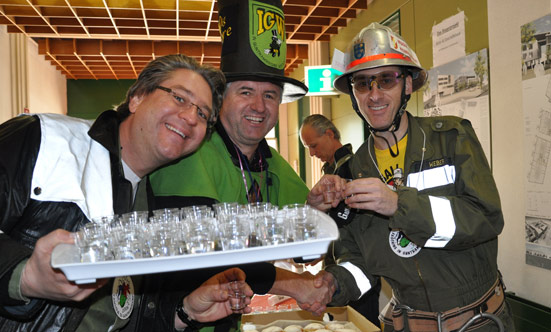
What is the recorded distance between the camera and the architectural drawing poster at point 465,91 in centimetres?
402

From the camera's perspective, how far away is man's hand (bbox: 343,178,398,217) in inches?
→ 78.2

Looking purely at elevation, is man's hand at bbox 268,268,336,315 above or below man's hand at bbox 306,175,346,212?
below

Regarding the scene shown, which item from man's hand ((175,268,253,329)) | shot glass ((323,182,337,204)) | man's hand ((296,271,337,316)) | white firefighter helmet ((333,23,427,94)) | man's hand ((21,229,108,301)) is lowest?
man's hand ((296,271,337,316))

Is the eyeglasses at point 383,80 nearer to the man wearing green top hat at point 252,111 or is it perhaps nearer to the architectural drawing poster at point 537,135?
the man wearing green top hat at point 252,111

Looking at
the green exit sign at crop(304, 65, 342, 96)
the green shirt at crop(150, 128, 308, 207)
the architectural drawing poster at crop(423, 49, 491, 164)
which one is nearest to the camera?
the green shirt at crop(150, 128, 308, 207)

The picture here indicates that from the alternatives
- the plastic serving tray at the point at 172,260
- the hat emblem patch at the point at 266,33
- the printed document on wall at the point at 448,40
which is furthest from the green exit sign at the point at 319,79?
the plastic serving tray at the point at 172,260

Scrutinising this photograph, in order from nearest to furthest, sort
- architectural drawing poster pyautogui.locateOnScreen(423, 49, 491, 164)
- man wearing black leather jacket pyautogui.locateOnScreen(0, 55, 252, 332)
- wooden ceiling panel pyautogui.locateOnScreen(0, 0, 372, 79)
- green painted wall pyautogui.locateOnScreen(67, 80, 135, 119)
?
man wearing black leather jacket pyautogui.locateOnScreen(0, 55, 252, 332)
architectural drawing poster pyautogui.locateOnScreen(423, 49, 491, 164)
wooden ceiling panel pyautogui.locateOnScreen(0, 0, 372, 79)
green painted wall pyautogui.locateOnScreen(67, 80, 135, 119)

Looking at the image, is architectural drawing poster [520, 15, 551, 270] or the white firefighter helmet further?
architectural drawing poster [520, 15, 551, 270]

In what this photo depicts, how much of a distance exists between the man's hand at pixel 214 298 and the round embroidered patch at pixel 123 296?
30 centimetres

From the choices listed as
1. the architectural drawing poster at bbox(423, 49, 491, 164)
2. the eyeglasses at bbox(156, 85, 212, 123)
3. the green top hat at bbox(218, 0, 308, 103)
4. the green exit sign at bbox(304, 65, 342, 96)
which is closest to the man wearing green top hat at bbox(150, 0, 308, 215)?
the green top hat at bbox(218, 0, 308, 103)

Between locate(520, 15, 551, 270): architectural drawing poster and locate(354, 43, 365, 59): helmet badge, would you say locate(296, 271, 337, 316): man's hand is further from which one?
locate(520, 15, 551, 270): architectural drawing poster

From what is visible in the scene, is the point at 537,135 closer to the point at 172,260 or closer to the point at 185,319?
the point at 185,319

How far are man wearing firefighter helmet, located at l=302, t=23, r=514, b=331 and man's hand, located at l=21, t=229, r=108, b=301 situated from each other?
4.20 ft

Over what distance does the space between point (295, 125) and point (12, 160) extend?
1234 cm
